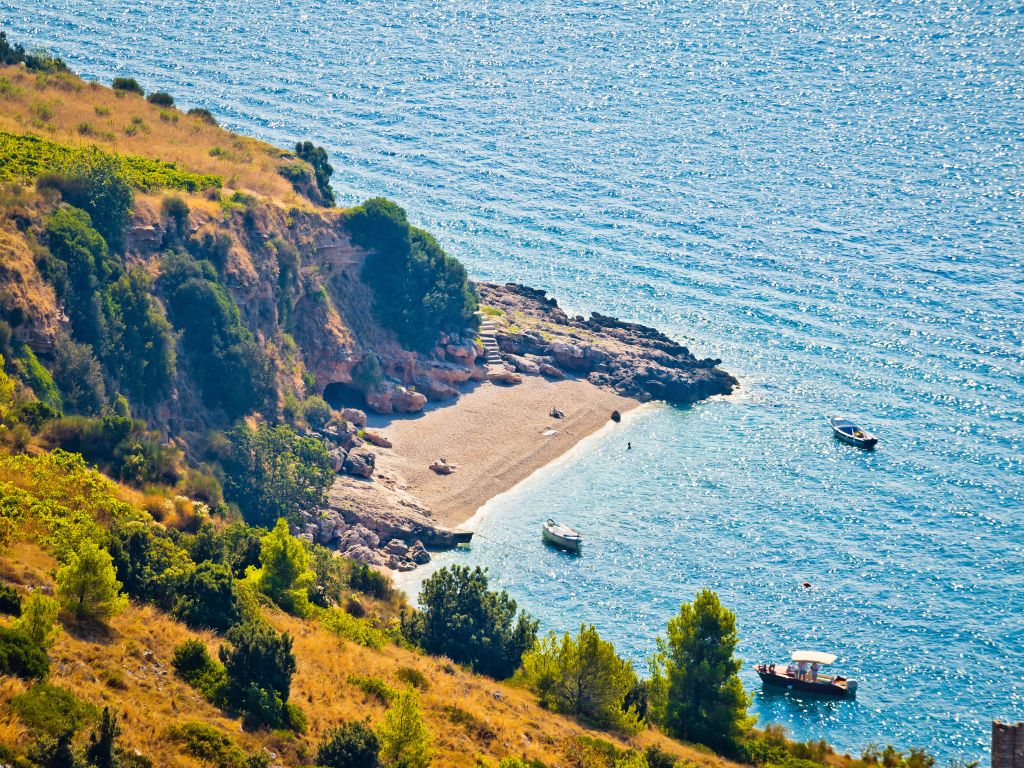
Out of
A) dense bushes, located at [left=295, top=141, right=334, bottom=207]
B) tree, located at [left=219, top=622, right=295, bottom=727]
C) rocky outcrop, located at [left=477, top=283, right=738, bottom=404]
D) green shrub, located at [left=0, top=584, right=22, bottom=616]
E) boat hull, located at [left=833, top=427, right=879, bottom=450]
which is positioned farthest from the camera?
rocky outcrop, located at [left=477, top=283, right=738, bottom=404]

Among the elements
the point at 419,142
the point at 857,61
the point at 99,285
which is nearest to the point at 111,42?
the point at 419,142

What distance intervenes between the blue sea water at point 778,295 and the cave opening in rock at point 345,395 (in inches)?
646

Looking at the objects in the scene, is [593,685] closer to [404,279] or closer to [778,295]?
[404,279]

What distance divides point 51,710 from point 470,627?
112 ft

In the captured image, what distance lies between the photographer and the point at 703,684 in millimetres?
67562

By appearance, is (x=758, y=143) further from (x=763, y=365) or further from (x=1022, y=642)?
(x=1022, y=642)

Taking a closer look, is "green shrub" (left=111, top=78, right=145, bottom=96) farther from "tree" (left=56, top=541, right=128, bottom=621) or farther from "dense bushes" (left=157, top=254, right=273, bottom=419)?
"tree" (left=56, top=541, right=128, bottom=621)

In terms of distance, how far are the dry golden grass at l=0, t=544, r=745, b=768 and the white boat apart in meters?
29.0

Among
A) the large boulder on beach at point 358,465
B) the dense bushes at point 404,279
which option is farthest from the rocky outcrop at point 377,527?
the dense bushes at point 404,279

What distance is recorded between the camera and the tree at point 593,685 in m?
63.0

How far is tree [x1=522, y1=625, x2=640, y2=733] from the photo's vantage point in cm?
6303

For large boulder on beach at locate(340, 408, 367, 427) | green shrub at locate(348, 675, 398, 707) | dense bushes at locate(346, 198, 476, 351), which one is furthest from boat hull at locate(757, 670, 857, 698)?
dense bushes at locate(346, 198, 476, 351)

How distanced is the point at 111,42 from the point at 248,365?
122 meters

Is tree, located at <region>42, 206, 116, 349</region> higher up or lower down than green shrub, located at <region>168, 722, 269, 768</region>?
higher up
